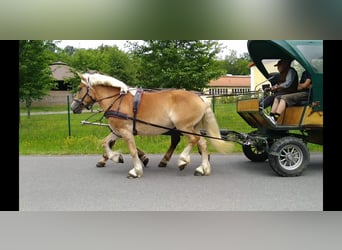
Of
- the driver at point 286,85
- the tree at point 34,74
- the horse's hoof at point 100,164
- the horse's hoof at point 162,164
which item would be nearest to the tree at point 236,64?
the driver at point 286,85

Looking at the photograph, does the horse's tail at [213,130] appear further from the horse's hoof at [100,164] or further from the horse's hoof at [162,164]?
the horse's hoof at [100,164]

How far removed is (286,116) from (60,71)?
313cm

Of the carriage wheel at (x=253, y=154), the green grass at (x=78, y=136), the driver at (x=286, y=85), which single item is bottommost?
the carriage wheel at (x=253, y=154)

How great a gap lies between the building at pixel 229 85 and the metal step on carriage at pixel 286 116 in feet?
0.40

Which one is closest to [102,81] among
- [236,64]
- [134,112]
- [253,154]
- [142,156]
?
[134,112]

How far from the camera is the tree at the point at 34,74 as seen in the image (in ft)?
16.3

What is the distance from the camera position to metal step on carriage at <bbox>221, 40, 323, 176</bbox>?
16.2 feet

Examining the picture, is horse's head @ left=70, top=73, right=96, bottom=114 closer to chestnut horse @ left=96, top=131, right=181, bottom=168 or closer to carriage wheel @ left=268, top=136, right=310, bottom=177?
chestnut horse @ left=96, top=131, right=181, bottom=168

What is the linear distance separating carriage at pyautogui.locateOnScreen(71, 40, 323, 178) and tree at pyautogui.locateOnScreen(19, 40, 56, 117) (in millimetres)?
463

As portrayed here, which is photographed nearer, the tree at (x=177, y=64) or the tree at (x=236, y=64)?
the tree at (x=177, y=64)

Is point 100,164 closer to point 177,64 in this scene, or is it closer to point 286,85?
point 177,64

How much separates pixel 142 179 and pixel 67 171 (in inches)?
42.6
